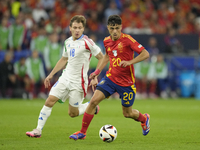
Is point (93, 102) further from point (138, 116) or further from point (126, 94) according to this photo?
point (138, 116)

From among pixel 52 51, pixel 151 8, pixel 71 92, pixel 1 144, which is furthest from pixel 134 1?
pixel 1 144

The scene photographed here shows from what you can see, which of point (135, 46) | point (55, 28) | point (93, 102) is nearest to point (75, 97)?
point (93, 102)

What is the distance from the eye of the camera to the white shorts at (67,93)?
717 centimetres

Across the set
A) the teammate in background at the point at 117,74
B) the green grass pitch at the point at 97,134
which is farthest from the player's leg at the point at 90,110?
the green grass pitch at the point at 97,134

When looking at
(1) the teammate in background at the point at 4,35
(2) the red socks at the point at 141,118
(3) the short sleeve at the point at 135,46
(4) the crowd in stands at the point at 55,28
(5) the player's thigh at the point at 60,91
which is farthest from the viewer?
(1) the teammate in background at the point at 4,35

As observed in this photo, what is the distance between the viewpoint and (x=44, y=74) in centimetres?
1727

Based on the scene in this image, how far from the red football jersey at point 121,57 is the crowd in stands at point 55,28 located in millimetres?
9941

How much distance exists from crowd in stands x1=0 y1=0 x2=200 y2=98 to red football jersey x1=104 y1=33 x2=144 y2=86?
32.6 feet

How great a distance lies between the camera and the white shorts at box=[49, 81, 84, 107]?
23.5ft

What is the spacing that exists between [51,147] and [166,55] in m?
13.4

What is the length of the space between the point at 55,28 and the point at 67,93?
11.5m

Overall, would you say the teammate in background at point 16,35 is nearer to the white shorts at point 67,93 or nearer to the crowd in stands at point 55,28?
the crowd in stands at point 55,28

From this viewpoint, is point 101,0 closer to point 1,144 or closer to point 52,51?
point 52,51

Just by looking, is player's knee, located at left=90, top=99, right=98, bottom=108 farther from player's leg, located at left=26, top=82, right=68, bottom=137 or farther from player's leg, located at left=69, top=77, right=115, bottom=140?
player's leg, located at left=26, top=82, right=68, bottom=137
